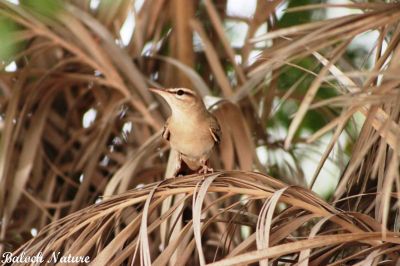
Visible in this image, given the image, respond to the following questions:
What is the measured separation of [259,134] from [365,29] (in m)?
2.69

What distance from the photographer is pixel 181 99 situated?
4910 millimetres

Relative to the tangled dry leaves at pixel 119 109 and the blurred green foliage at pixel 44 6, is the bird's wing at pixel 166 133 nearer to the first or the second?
the tangled dry leaves at pixel 119 109

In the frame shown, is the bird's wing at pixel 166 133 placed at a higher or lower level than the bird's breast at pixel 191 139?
higher

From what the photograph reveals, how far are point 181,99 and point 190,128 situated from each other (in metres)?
0.19

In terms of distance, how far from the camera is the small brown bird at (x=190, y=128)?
15.5ft

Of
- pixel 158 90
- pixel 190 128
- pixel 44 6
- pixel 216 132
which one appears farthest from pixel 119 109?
pixel 44 6

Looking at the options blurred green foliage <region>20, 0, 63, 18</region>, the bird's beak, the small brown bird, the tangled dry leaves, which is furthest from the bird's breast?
blurred green foliage <region>20, 0, 63, 18</region>

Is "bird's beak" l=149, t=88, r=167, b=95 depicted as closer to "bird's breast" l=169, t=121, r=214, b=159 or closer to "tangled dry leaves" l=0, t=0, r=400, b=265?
"tangled dry leaves" l=0, t=0, r=400, b=265

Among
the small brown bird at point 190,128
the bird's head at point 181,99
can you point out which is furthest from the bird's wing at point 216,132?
the bird's head at point 181,99

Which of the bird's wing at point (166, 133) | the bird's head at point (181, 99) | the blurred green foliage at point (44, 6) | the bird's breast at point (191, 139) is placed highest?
the blurred green foliage at point (44, 6)

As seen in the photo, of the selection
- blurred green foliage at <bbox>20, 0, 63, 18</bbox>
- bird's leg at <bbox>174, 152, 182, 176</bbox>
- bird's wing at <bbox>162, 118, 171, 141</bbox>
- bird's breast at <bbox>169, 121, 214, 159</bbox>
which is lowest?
bird's leg at <bbox>174, 152, 182, 176</bbox>

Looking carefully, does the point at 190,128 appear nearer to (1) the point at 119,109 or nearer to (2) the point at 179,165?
(2) the point at 179,165

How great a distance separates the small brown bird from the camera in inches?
186

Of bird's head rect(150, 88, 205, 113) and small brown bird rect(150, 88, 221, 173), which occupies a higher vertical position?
bird's head rect(150, 88, 205, 113)
